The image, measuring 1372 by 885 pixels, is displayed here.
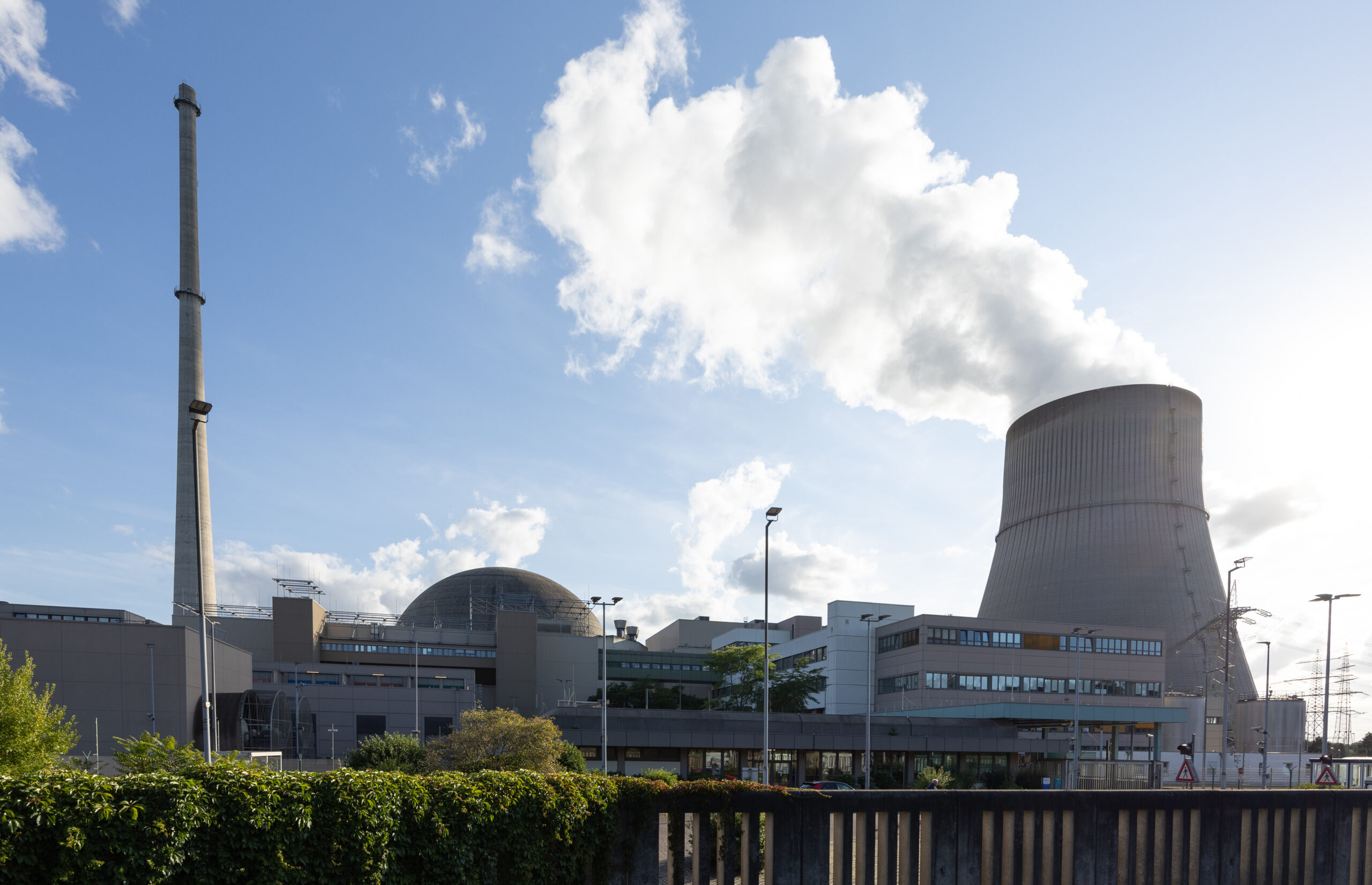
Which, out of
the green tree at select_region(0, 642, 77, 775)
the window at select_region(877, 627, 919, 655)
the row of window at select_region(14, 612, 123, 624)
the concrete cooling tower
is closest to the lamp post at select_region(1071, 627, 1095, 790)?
the concrete cooling tower

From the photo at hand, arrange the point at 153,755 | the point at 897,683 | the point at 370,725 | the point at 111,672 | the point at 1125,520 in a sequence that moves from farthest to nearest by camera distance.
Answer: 1. the point at 897,683
2. the point at 1125,520
3. the point at 370,725
4. the point at 111,672
5. the point at 153,755

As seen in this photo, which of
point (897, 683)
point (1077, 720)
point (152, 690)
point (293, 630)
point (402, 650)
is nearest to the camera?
point (152, 690)

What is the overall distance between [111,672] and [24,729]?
25.6 meters

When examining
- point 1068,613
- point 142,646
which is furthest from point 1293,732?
point 142,646

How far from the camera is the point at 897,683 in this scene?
7894cm

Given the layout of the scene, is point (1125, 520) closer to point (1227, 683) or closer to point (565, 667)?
point (1227, 683)

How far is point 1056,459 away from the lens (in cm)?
7538

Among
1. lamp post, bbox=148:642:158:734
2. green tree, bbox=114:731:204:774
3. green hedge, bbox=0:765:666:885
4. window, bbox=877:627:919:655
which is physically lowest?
window, bbox=877:627:919:655

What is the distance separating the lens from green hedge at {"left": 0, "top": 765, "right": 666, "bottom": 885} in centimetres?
832

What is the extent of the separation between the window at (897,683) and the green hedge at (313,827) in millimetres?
69110

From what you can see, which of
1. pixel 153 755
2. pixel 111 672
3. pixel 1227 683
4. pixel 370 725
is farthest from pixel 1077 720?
pixel 111 672

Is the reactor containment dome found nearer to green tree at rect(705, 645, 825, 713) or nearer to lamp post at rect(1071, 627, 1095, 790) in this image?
green tree at rect(705, 645, 825, 713)

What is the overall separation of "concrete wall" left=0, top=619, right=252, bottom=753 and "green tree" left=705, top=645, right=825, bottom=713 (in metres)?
44.3

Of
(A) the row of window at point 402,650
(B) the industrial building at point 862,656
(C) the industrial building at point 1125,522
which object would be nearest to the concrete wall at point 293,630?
(B) the industrial building at point 862,656
